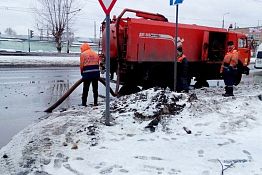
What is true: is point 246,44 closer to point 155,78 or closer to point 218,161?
point 155,78

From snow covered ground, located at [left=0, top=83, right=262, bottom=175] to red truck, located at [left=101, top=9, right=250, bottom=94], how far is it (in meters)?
4.37

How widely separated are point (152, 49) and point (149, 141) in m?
6.93

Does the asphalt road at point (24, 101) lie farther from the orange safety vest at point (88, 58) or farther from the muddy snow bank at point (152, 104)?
the muddy snow bank at point (152, 104)

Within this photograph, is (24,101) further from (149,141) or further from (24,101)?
(149,141)

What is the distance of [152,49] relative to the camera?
1198 centimetres

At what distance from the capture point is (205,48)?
525 inches

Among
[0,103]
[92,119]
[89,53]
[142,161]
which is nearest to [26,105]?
[0,103]

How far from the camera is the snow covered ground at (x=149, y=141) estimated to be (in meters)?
4.52

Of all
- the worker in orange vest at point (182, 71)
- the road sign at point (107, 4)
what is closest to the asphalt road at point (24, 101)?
the road sign at point (107, 4)

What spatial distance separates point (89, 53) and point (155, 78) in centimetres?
391

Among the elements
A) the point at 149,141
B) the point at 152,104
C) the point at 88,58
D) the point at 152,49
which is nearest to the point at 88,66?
the point at 88,58

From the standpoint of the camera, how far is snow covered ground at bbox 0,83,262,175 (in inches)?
178

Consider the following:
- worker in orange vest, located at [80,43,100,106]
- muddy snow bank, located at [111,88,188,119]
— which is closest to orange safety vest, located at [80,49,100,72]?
worker in orange vest, located at [80,43,100,106]

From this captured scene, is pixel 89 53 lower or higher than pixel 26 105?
higher
